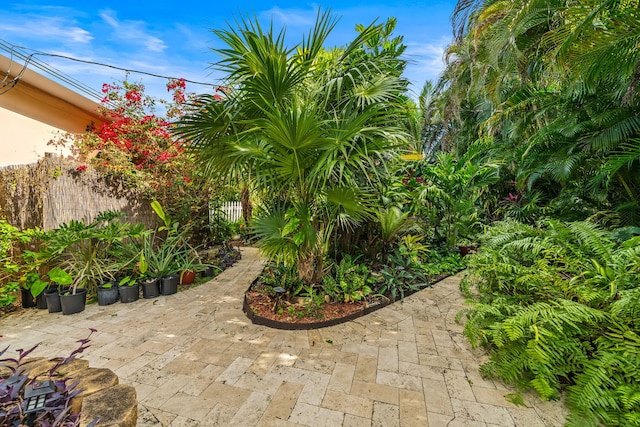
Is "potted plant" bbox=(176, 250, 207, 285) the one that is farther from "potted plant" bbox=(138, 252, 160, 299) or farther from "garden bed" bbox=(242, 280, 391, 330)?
"garden bed" bbox=(242, 280, 391, 330)

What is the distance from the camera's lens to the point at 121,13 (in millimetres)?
5406

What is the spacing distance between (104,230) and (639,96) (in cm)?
659

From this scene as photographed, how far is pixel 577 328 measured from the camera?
1.72 m

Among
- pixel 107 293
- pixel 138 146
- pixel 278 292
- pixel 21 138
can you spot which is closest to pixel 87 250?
pixel 107 293

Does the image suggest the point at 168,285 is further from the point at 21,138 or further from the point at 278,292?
the point at 21,138

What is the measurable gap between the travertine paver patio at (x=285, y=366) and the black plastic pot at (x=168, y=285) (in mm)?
374

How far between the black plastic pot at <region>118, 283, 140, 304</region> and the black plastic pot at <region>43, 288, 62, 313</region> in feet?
1.98

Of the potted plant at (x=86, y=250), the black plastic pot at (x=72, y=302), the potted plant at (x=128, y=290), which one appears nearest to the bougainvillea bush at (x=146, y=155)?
the potted plant at (x=86, y=250)

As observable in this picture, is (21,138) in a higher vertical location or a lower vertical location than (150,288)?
higher

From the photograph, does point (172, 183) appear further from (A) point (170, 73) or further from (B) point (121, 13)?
(B) point (121, 13)

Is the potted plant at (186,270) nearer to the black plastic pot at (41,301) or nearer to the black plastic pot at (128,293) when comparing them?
the black plastic pot at (128,293)

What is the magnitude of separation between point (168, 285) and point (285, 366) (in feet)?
8.47

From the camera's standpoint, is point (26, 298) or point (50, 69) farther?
point (50, 69)

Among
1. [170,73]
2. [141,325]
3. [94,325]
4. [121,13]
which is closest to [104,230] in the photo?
[94,325]
